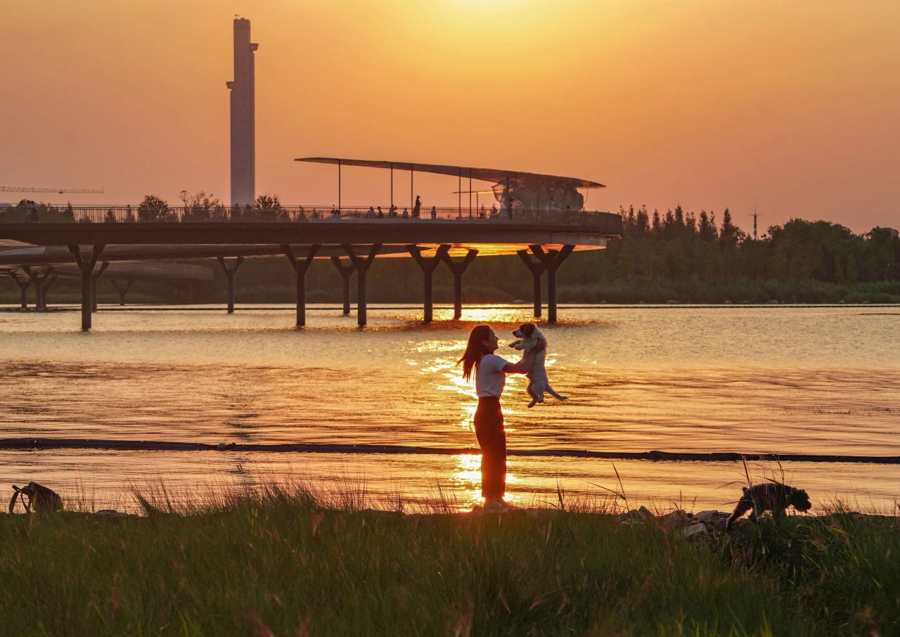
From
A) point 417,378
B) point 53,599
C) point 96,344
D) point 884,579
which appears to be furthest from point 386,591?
point 96,344

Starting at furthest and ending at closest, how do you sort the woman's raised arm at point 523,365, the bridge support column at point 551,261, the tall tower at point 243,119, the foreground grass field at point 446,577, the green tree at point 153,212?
the tall tower at point 243,119 < the bridge support column at point 551,261 < the green tree at point 153,212 < the woman's raised arm at point 523,365 < the foreground grass field at point 446,577

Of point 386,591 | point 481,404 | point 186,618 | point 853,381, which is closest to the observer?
point 186,618

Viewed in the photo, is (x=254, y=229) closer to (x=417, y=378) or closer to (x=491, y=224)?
(x=491, y=224)

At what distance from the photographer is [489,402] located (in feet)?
39.5

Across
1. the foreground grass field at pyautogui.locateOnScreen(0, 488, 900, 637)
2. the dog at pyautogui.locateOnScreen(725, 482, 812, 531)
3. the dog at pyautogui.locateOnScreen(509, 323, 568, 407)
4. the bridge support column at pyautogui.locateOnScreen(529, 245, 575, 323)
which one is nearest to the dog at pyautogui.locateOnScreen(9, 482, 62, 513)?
the foreground grass field at pyautogui.locateOnScreen(0, 488, 900, 637)

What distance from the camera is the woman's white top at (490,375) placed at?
468 inches

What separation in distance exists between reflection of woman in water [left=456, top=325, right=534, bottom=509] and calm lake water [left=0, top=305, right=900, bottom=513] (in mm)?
728

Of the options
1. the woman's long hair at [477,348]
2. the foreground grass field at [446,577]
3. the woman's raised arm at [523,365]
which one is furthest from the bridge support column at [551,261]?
the foreground grass field at [446,577]

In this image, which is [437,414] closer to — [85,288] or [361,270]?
[85,288]

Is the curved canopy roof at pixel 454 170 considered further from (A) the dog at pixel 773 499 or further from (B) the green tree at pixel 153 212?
(A) the dog at pixel 773 499

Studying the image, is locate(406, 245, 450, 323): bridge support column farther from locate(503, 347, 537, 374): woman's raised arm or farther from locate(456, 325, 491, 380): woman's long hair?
locate(456, 325, 491, 380): woman's long hair

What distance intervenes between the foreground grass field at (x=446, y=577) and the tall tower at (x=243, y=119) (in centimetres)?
11275

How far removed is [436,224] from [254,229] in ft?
36.1

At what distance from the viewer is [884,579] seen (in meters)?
7.38
